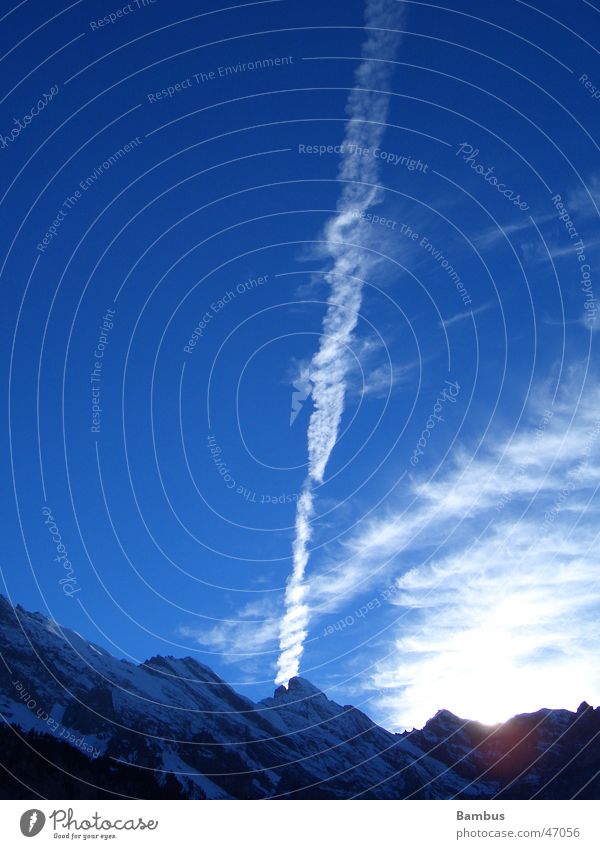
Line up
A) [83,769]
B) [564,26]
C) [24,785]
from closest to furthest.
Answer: [564,26]
[24,785]
[83,769]

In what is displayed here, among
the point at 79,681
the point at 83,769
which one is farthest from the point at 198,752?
the point at 83,769

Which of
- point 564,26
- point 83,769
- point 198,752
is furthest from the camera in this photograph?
point 198,752
